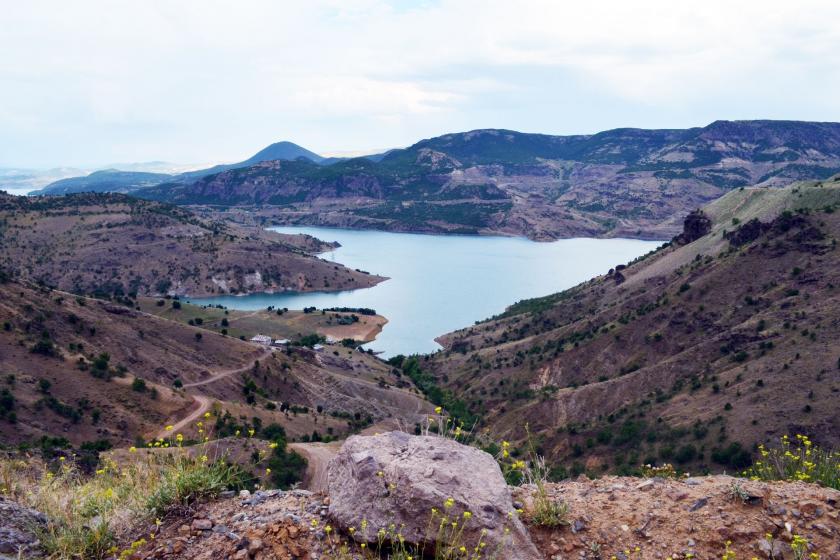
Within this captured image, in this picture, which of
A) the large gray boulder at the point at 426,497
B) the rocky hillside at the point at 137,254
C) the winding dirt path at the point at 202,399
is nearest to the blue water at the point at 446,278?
the rocky hillside at the point at 137,254

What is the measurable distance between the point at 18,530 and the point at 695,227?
80227mm

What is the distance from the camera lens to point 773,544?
19.2 feet

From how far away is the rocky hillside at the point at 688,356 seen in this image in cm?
3353

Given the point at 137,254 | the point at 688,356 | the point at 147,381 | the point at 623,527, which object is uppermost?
the point at 623,527

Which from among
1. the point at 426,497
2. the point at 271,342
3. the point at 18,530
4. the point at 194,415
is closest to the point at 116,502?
the point at 18,530

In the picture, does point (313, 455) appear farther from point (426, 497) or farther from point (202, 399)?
point (426, 497)

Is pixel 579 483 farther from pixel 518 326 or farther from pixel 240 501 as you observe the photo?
pixel 518 326

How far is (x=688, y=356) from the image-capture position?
45.3 m

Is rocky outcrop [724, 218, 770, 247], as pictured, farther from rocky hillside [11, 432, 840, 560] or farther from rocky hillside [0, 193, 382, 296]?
rocky hillside [0, 193, 382, 296]

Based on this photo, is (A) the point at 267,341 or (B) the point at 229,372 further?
(A) the point at 267,341

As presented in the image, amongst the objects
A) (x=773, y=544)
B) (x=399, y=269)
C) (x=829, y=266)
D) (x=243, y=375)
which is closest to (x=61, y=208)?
(x=399, y=269)

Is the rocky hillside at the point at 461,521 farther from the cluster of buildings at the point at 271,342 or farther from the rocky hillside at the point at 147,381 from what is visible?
the cluster of buildings at the point at 271,342

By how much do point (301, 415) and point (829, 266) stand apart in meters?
43.5

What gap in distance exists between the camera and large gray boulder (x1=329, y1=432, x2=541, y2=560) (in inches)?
225
